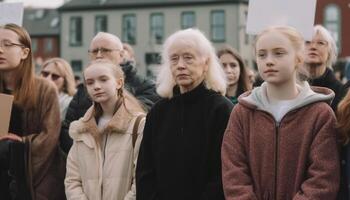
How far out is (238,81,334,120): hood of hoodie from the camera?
13.0ft

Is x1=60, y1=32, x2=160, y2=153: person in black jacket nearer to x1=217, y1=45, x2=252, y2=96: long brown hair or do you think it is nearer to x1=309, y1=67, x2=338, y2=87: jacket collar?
x1=217, y1=45, x2=252, y2=96: long brown hair

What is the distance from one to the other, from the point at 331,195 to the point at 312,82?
2042mm

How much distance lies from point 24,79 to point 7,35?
358mm

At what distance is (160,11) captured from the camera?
5453cm

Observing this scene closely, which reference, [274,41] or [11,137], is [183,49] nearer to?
[274,41]

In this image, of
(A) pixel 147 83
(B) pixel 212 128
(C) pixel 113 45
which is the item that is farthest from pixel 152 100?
(B) pixel 212 128

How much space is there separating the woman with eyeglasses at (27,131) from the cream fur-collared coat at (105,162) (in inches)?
10.0

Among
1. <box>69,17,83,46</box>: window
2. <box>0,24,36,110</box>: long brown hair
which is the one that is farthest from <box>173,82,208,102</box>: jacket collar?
<box>69,17,83,46</box>: window

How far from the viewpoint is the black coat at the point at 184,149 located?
4.41 m


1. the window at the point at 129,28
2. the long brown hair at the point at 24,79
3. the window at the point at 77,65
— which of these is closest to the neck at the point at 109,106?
the long brown hair at the point at 24,79

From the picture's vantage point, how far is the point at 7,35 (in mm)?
5184

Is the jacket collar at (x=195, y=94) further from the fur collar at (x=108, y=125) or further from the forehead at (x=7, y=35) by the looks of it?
the forehead at (x=7, y=35)

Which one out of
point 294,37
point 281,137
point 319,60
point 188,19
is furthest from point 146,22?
point 281,137

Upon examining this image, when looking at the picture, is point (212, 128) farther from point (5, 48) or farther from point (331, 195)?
point (5, 48)
